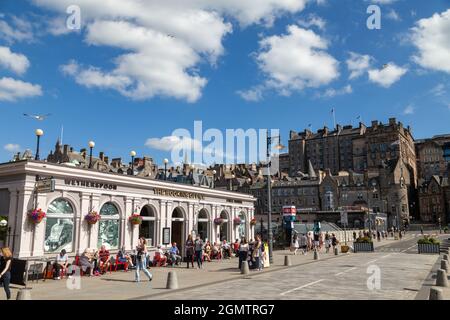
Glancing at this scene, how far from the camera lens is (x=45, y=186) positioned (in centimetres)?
1758

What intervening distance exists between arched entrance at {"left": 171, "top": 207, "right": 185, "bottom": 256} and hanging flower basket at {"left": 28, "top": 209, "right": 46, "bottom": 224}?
1053cm

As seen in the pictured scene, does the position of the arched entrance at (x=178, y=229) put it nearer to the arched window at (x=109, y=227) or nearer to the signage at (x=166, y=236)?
→ the signage at (x=166, y=236)

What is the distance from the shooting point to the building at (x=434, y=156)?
125m

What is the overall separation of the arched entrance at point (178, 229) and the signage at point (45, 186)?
1061 centimetres

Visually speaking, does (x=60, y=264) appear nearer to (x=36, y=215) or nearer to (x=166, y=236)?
(x=36, y=215)

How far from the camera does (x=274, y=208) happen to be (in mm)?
96438

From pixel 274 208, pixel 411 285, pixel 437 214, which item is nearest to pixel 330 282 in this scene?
pixel 411 285

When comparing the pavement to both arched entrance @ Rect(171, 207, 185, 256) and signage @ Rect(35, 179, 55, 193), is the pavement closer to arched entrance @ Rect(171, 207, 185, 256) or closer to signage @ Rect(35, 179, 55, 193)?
signage @ Rect(35, 179, 55, 193)

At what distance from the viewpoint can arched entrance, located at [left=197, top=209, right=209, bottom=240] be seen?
2944 centimetres

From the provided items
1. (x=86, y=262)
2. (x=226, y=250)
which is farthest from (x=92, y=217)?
(x=226, y=250)

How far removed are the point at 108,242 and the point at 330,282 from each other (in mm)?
11758

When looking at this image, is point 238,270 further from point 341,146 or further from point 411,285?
point 341,146

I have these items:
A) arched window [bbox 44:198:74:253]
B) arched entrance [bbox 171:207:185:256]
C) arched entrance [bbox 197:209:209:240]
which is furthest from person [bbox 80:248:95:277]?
arched entrance [bbox 197:209:209:240]

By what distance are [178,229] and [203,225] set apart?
9.35 feet
